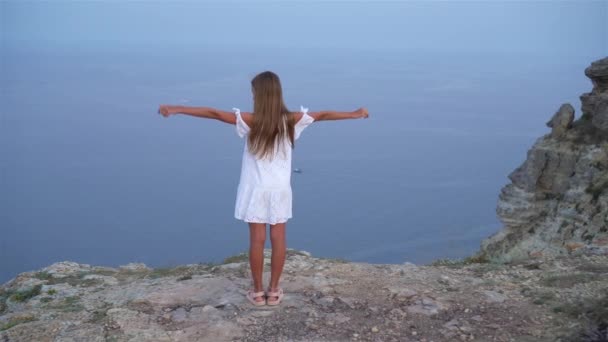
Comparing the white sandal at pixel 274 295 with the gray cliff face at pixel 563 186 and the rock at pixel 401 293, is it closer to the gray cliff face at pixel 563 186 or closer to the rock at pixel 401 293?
the rock at pixel 401 293

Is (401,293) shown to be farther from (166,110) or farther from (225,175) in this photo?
(225,175)

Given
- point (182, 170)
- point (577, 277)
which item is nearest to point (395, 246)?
point (182, 170)

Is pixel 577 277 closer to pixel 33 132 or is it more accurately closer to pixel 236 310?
pixel 236 310

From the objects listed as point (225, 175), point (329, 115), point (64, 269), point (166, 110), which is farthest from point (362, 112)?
point (225, 175)

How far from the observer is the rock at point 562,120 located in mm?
14883

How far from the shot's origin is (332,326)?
5918mm

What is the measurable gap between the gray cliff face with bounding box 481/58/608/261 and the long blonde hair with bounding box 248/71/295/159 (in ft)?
27.7

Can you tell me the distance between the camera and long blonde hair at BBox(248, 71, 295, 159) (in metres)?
5.49

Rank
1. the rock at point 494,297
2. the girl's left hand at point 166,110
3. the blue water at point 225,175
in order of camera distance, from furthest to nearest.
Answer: the blue water at point 225,175 < the rock at point 494,297 < the girl's left hand at point 166,110

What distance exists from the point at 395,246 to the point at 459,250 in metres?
7.62

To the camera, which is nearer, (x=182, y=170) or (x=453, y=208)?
(x=453, y=208)

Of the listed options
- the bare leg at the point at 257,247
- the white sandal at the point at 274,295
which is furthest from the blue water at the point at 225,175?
the bare leg at the point at 257,247

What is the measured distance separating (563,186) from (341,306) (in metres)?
10.0

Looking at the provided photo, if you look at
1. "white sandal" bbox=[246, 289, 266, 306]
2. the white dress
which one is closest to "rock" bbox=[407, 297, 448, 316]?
"white sandal" bbox=[246, 289, 266, 306]
